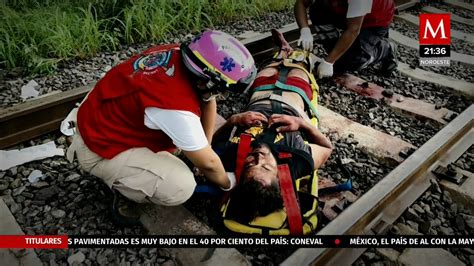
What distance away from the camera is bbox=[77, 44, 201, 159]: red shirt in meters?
2.09

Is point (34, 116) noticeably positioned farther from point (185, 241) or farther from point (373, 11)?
point (373, 11)

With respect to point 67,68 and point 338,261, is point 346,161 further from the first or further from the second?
point 67,68

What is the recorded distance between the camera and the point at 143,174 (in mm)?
2426

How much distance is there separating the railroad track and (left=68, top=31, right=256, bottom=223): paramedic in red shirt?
323mm

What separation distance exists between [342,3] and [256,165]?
2580 millimetres

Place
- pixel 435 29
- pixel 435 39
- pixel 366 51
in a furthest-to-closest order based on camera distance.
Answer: pixel 435 29 < pixel 435 39 < pixel 366 51

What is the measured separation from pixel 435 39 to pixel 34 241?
5.87 metres

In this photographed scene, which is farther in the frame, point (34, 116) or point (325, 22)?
point (325, 22)

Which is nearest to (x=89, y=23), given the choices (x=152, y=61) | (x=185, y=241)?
(x=152, y=61)

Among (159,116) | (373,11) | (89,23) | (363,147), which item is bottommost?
(363,147)

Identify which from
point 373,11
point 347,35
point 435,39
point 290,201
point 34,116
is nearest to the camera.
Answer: point 290,201

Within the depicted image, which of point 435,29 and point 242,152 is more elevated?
point 242,152

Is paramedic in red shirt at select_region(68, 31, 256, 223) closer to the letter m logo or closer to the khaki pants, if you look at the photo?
the khaki pants

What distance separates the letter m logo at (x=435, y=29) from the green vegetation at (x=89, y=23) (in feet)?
7.97
